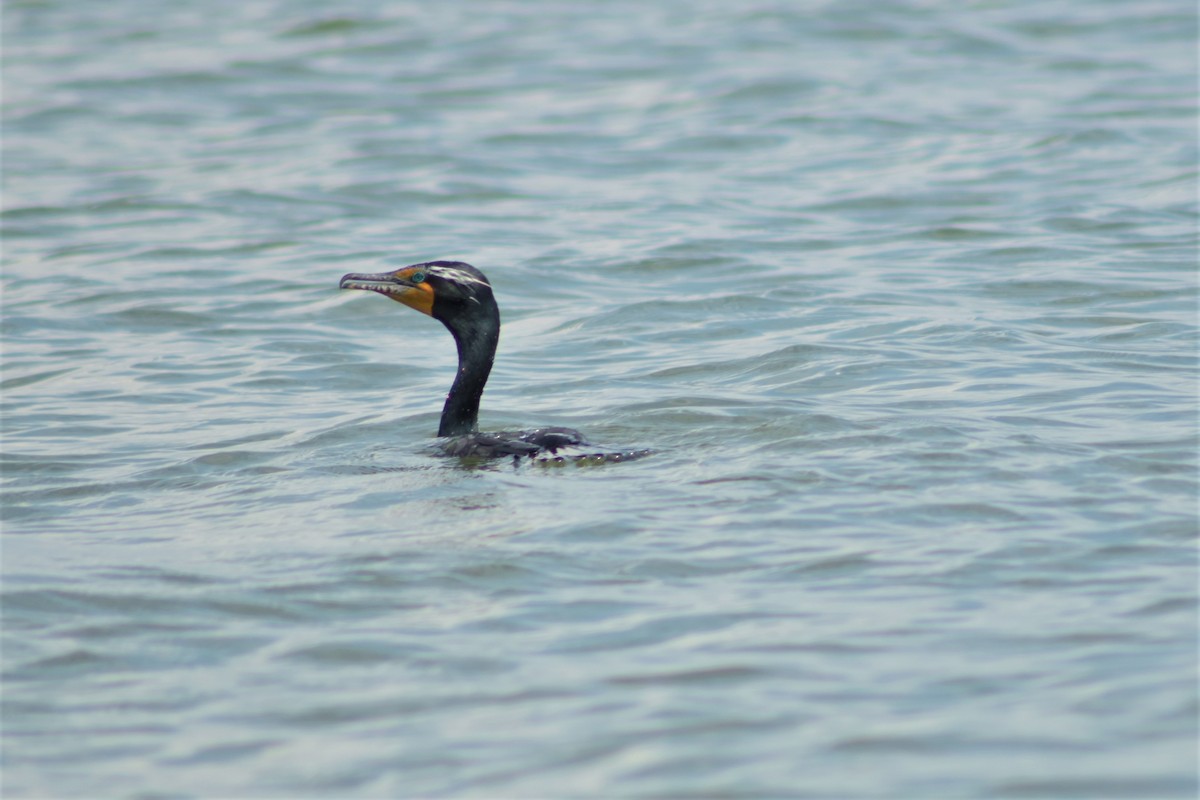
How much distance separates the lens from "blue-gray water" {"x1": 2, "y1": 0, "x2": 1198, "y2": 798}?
15.9ft

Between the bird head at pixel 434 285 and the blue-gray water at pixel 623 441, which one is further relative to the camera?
the bird head at pixel 434 285

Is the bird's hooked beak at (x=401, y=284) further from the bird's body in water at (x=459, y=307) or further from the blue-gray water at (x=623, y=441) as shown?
the blue-gray water at (x=623, y=441)

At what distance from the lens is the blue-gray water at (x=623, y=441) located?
4.83 m

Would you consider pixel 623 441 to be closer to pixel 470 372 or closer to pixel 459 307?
pixel 470 372

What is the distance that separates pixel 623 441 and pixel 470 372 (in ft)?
2.98

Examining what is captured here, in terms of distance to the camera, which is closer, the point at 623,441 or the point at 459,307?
the point at 623,441

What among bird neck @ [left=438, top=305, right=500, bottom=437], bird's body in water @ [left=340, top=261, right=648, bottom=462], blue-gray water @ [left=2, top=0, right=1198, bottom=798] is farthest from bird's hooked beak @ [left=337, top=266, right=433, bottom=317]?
blue-gray water @ [left=2, top=0, right=1198, bottom=798]

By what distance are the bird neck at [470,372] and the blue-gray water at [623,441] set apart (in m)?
0.34

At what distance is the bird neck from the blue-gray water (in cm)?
34

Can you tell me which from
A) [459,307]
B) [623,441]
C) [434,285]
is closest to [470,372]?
[459,307]

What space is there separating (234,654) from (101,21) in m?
23.6

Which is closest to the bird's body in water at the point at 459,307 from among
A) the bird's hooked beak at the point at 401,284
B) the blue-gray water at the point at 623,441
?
the bird's hooked beak at the point at 401,284

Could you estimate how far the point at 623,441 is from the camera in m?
8.55

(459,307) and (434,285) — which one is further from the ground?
(434,285)
